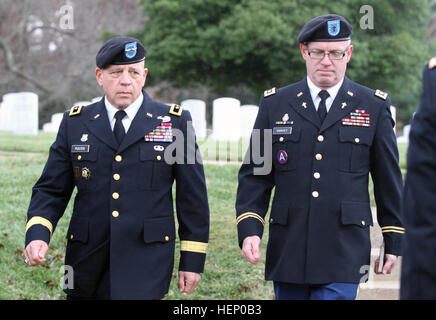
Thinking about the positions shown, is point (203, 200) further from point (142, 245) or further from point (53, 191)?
point (53, 191)

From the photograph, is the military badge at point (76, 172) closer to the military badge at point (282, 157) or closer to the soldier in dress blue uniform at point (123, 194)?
the soldier in dress blue uniform at point (123, 194)

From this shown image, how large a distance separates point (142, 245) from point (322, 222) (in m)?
1.00

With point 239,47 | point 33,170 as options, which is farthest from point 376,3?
point 33,170

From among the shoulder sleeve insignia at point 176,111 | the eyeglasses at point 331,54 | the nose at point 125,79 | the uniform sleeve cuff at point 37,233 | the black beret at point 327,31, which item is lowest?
the uniform sleeve cuff at point 37,233

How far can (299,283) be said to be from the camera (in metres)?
3.68

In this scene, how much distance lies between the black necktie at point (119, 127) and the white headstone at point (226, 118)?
924 centimetres

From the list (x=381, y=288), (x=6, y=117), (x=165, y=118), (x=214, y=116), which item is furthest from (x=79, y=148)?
(x=6, y=117)

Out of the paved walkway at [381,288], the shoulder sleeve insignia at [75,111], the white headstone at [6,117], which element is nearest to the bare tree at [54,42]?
the white headstone at [6,117]

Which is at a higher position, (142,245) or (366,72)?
(366,72)

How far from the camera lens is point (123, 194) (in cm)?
362

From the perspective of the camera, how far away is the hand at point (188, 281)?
3.71 m

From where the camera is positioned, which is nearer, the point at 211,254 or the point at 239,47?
the point at 211,254

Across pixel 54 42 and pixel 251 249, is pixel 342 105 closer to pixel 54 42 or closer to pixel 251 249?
pixel 251 249

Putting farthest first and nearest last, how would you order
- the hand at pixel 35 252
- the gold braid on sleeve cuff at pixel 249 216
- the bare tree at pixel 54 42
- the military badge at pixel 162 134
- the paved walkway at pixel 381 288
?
1. the bare tree at pixel 54 42
2. the paved walkway at pixel 381 288
3. the gold braid on sleeve cuff at pixel 249 216
4. the military badge at pixel 162 134
5. the hand at pixel 35 252
